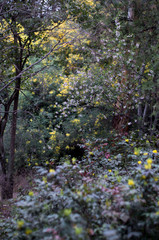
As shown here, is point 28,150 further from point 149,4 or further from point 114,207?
point 114,207

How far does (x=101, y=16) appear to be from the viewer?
6.66 meters

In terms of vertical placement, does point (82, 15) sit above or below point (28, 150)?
above

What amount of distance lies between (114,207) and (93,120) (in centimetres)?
608

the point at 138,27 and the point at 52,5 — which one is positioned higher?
the point at 52,5

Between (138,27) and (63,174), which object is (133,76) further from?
(63,174)

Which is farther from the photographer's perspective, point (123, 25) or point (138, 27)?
point (123, 25)

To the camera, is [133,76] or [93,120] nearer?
[133,76]

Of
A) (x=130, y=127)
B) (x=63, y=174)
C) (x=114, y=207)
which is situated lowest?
(x=114, y=207)

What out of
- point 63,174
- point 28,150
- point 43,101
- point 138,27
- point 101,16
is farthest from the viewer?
point 43,101

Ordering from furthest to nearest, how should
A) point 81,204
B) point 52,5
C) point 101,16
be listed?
point 101,16
point 52,5
point 81,204

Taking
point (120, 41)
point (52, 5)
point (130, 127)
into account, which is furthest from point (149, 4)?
point (130, 127)

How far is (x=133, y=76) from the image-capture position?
6.04 m

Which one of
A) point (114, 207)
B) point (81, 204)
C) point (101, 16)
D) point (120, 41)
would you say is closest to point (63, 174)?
point (81, 204)

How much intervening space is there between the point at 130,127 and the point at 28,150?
363cm
